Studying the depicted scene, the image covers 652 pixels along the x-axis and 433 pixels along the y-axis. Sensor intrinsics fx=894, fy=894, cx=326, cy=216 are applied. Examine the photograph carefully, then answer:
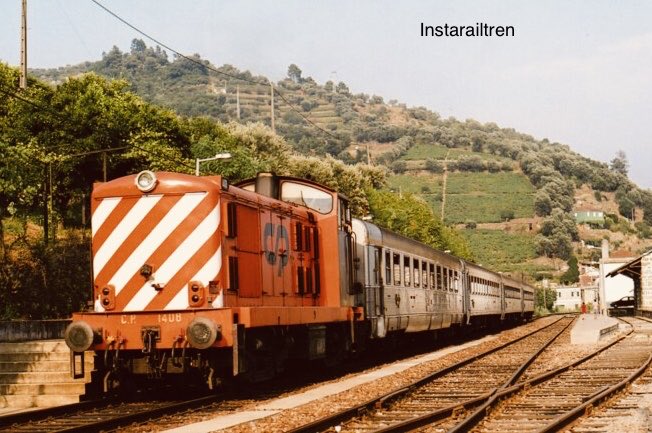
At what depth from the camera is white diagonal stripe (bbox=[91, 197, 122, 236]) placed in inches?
538

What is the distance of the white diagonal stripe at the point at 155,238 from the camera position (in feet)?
43.8

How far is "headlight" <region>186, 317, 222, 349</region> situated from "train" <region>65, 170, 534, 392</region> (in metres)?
0.01

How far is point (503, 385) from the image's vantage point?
1498 centimetres

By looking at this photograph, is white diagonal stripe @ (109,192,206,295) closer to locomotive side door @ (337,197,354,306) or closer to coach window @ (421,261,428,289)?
locomotive side door @ (337,197,354,306)

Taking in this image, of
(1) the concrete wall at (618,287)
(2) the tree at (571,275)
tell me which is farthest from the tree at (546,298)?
(1) the concrete wall at (618,287)

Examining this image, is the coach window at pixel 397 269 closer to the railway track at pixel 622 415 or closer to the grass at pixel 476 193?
the railway track at pixel 622 415

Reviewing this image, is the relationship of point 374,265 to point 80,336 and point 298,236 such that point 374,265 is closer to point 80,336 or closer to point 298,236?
point 298,236

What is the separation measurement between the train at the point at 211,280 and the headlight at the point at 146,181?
0.6 inches

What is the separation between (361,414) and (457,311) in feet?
70.5

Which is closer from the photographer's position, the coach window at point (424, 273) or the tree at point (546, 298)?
the coach window at point (424, 273)

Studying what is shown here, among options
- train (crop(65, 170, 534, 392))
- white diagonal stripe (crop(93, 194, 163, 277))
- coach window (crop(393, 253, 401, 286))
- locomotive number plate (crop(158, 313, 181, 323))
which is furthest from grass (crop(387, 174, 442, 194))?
locomotive number plate (crop(158, 313, 181, 323))

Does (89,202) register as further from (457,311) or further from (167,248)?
(457,311)

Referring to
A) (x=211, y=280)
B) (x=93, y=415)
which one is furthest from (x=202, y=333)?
(x=93, y=415)

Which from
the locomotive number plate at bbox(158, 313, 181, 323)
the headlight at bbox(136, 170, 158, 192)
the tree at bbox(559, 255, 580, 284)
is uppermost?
the tree at bbox(559, 255, 580, 284)
